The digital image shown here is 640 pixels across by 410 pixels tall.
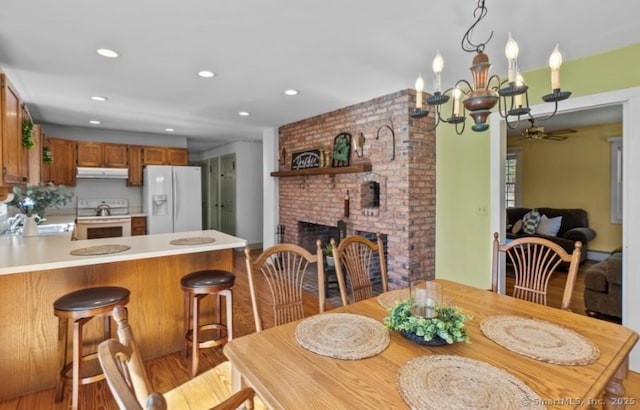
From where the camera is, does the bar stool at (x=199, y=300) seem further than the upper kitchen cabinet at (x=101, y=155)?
No

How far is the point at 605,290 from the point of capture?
319 cm

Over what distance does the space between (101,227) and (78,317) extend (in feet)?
12.7

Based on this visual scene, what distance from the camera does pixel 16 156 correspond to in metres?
2.51

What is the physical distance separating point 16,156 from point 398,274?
3.48 metres

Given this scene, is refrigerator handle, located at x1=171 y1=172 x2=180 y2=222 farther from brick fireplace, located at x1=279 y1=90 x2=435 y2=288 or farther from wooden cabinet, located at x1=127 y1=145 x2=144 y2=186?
brick fireplace, located at x1=279 y1=90 x2=435 y2=288

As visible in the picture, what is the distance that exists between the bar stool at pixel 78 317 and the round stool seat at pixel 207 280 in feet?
1.28

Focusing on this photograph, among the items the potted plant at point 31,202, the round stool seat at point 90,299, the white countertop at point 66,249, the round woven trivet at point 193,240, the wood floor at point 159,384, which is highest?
the potted plant at point 31,202

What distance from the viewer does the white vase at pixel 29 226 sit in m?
2.93

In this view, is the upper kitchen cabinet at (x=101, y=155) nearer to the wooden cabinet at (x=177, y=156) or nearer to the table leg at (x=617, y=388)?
the wooden cabinet at (x=177, y=156)

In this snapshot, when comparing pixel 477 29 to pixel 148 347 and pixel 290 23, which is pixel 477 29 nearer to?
pixel 290 23

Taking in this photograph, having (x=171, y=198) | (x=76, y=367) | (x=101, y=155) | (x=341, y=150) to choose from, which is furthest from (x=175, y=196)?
(x=76, y=367)

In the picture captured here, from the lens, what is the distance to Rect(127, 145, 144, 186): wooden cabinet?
221 inches

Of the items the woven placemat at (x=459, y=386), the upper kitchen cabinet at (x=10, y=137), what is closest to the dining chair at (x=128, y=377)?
the woven placemat at (x=459, y=386)

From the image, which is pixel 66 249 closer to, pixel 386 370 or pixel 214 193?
pixel 386 370
